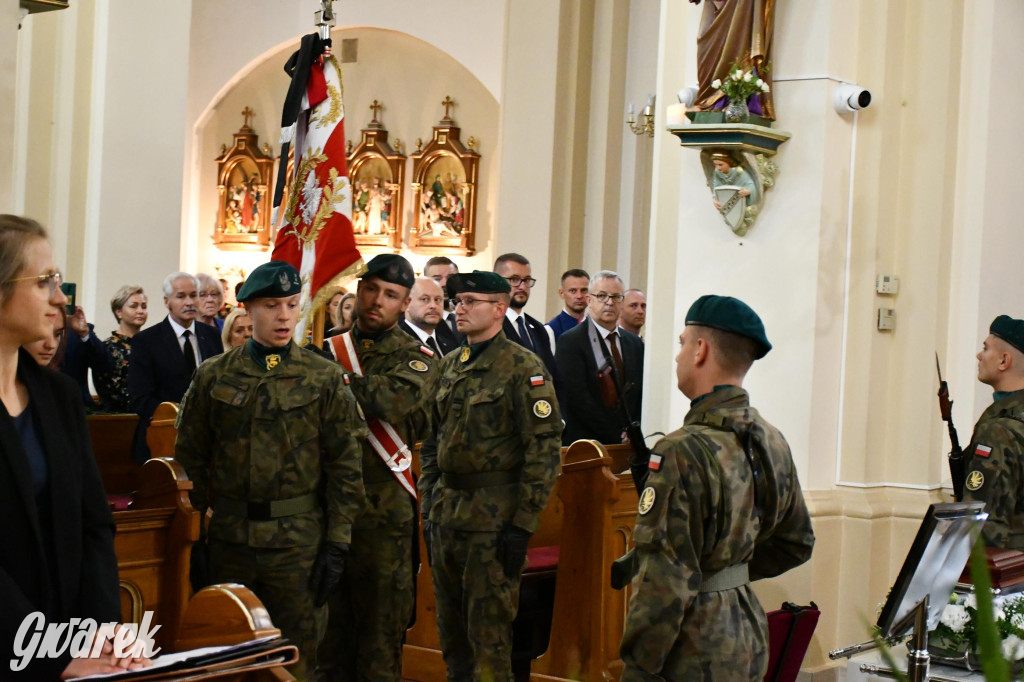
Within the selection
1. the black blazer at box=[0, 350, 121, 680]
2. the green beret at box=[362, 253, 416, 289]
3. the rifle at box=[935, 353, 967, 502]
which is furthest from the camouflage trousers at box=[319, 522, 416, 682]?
the rifle at box=[935, 353, 967, 502]

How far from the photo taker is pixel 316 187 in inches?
217

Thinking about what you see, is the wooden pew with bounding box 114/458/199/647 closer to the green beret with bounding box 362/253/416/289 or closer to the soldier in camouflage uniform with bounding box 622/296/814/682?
the green beret with bounding box 362/253/416/289

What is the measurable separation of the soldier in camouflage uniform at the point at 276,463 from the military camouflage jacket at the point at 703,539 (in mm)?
→ 1485

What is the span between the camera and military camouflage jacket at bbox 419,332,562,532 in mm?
4656

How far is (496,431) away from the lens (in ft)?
15.6

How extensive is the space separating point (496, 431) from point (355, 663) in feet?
3.39

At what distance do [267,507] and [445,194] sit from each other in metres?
12.3

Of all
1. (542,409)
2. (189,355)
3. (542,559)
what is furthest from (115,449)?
(542,409)

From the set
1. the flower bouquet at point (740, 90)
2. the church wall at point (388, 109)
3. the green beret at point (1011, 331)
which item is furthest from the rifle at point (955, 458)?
the church wall at point (388, 109)

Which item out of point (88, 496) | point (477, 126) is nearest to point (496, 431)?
point (88, 496)

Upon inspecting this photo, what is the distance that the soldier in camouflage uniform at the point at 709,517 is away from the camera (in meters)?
2.93

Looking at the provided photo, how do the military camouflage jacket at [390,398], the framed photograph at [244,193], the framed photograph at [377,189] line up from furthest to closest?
the framed photograph at [244,193] < the framed photograph at [377,189] < the military camouflage jacket at [390,398]

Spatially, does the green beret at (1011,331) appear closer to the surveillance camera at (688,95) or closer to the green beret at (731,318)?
the surveillance camera at (688,95)

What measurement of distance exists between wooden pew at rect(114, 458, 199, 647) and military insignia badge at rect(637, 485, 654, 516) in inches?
69.3
